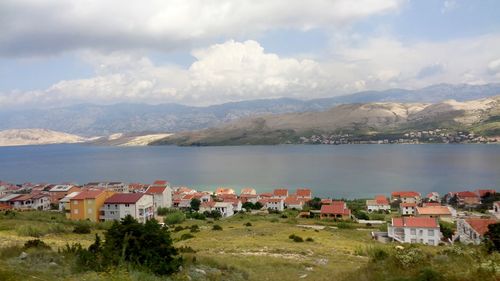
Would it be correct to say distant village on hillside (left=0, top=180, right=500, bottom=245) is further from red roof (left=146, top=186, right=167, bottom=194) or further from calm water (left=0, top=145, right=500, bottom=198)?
calm water (left=0, top=145, right=500, bottom=198)

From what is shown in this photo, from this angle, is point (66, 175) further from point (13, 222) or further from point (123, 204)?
point (13, 222)

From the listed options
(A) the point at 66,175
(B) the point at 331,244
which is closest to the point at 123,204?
(B) the point at 331,244

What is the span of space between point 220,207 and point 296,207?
16.9m

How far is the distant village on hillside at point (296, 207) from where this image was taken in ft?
150

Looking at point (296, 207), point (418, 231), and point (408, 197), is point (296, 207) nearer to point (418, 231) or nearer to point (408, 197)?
point (408, 197)

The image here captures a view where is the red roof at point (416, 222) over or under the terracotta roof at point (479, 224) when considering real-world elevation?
Answer: under

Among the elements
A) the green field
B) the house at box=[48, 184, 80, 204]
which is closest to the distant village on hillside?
the house at box=[48, 184, 80, 204]

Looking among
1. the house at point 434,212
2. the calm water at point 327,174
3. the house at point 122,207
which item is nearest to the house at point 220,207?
the house at point 122,207

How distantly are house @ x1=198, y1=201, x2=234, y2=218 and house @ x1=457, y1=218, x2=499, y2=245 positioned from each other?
40.7 m

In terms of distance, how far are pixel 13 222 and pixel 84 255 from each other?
23.9m

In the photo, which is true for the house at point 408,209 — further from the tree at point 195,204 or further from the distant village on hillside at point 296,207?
the tree at point 195,204

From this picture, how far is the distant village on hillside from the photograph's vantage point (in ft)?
150

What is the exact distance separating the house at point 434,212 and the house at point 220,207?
3317 cm

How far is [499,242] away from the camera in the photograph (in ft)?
74.5
